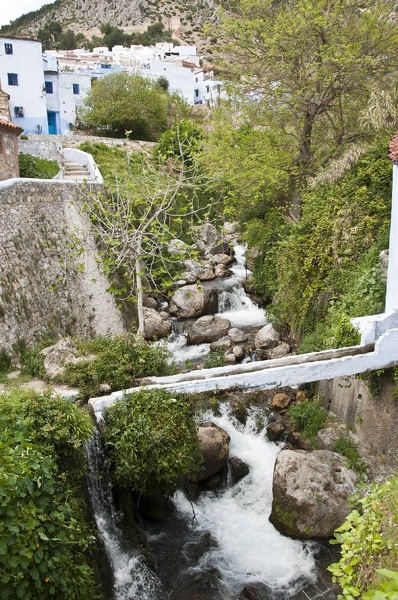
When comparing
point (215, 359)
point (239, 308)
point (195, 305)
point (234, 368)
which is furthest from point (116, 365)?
point (239, 308)

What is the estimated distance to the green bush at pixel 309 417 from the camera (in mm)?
13781

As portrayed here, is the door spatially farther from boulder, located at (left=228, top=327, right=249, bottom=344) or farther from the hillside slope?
the hillside slope

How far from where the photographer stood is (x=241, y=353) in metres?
18.1

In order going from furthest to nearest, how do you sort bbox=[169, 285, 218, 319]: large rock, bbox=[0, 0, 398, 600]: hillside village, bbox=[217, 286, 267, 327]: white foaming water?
bbox=[169, 285, 218, 319]: large rock → bbox=[217, 286, 267, 327]: white foaming water → bbox=[0, 0, 398, 600]: hillside village

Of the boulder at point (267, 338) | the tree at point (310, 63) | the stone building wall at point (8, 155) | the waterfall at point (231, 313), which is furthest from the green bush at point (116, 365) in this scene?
the stone building wall at point (8, 155)

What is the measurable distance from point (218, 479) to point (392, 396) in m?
4.85

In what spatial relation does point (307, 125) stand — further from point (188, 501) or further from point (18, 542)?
point (18, 542)

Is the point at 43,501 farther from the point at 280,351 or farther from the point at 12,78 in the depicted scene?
the point at 12,78

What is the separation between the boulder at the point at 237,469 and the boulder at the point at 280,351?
531 centimetres

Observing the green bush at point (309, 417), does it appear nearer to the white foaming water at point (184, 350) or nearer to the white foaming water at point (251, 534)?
the white foaming water at point (251, 534)

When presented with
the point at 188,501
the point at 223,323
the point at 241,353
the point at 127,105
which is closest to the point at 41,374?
the point at 188,501

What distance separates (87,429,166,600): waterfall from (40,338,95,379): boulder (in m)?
2.63

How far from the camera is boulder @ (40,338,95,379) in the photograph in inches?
450

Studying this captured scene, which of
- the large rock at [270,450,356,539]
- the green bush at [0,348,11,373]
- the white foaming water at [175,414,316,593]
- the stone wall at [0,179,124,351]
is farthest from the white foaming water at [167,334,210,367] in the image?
the large rock at [270,450,356,539]
